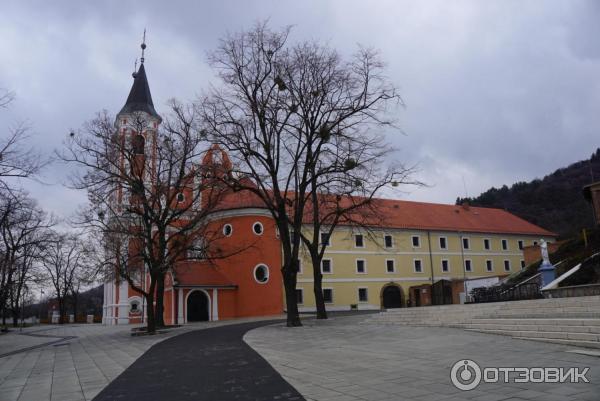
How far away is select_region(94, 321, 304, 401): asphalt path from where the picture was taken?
25.3 ft

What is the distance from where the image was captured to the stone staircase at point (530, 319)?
11555 millimetres

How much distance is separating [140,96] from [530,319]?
4014 cm

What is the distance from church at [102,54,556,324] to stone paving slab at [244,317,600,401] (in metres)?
11.2

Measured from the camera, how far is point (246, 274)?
1496 inches

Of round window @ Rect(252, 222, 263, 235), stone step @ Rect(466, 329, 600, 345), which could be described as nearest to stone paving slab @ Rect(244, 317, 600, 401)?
stone step @ Rect(466, 329, 600, 345)

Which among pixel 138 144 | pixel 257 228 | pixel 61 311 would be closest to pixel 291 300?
pixel 138 144

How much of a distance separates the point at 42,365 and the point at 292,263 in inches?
456

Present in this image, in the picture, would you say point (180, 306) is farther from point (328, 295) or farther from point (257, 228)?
point (328, 295)

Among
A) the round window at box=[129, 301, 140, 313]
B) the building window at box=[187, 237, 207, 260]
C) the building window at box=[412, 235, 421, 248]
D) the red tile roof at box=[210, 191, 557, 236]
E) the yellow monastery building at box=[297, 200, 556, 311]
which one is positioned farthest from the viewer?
the red tile roof at box=[210, 191, 557, 236]

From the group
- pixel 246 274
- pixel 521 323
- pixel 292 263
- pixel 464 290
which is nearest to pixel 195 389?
pixel 521 323

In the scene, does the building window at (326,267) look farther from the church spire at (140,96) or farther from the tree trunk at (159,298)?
the tree trunk at (159,298)

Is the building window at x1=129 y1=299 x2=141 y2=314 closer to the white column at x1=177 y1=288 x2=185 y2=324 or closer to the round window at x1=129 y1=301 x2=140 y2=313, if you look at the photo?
the round window at x1=129 y1=301 x2=140 y2=313

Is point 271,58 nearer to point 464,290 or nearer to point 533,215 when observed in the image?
point 464,290

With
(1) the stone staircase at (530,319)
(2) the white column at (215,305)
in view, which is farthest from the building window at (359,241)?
(1) the stone staircase at (530,319)
